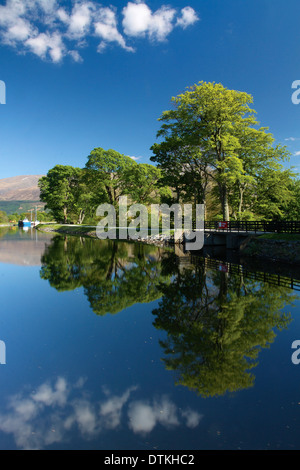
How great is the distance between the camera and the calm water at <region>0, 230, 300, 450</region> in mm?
3984

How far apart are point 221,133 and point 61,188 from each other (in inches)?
1830

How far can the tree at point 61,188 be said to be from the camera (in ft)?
217

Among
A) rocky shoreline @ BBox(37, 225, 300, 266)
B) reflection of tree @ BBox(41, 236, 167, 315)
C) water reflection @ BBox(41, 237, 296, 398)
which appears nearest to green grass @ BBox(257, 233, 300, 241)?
rocky shoreline @ BBox(37, 225, 300, 266)

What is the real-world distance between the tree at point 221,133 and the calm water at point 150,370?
74.5 ft

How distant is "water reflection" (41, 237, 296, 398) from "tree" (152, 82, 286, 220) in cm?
1746

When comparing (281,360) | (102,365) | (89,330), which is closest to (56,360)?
(102,365)

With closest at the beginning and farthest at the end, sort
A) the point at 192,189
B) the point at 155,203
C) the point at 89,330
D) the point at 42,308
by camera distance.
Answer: the point at 89,330, the point at 42,308, the point at 192,189, the point at 155,203

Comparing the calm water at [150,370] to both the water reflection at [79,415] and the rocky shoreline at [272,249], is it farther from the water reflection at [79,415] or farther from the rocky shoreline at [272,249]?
the rocky shoreline at [272,249]

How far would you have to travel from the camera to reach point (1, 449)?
372 cm

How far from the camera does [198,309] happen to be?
9.23 meters

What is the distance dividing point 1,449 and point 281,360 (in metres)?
5.84

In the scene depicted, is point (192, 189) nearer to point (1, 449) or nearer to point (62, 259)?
point (62, 259)

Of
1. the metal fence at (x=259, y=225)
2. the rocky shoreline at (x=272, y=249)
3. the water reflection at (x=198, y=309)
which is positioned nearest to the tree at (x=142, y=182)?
the metal fence at (x=259, y=225)

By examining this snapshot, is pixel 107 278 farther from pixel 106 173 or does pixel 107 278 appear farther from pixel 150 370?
pixel 106 173
